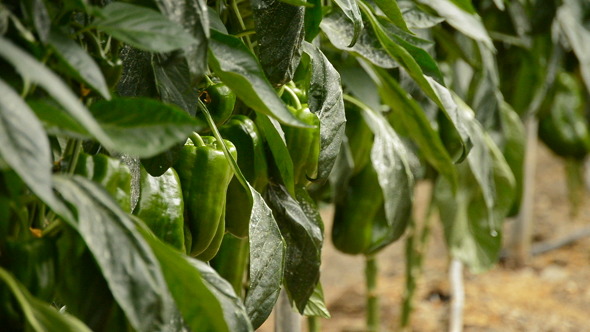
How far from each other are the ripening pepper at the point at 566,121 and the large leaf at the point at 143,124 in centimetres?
160

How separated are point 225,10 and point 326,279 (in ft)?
6.24

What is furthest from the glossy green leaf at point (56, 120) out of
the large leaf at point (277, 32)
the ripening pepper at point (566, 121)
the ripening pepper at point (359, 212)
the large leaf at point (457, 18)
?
the ripening pepper at point (566, 121)

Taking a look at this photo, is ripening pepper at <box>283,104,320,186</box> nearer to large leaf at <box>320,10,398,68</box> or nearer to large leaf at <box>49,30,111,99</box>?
large leaf at <box>320,10,398,68</box>

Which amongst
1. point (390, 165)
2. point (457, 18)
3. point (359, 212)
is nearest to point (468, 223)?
point (359, 212)

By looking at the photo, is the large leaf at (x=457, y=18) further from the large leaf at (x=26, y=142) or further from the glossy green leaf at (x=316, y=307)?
the large leaf at (x=26, y=142)

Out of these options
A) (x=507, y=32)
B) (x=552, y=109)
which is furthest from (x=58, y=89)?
(x=552, y=109)

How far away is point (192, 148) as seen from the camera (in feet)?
1.95

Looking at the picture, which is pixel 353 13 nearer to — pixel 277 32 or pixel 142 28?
pixel 277 32

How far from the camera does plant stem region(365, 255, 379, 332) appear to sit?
144 cm

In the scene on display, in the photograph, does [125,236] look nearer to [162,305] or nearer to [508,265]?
[162,305]

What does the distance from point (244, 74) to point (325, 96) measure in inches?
6.7

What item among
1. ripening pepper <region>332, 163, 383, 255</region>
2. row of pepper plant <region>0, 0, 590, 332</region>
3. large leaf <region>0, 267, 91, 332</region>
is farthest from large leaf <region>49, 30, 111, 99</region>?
ripening pepper <region>332, 163, 383, 255</region>

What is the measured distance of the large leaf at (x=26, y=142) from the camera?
1.09 ft

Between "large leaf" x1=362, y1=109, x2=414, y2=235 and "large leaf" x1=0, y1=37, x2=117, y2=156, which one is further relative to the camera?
"large leaf" x1=362, y1=109, x2=414, y2=235
